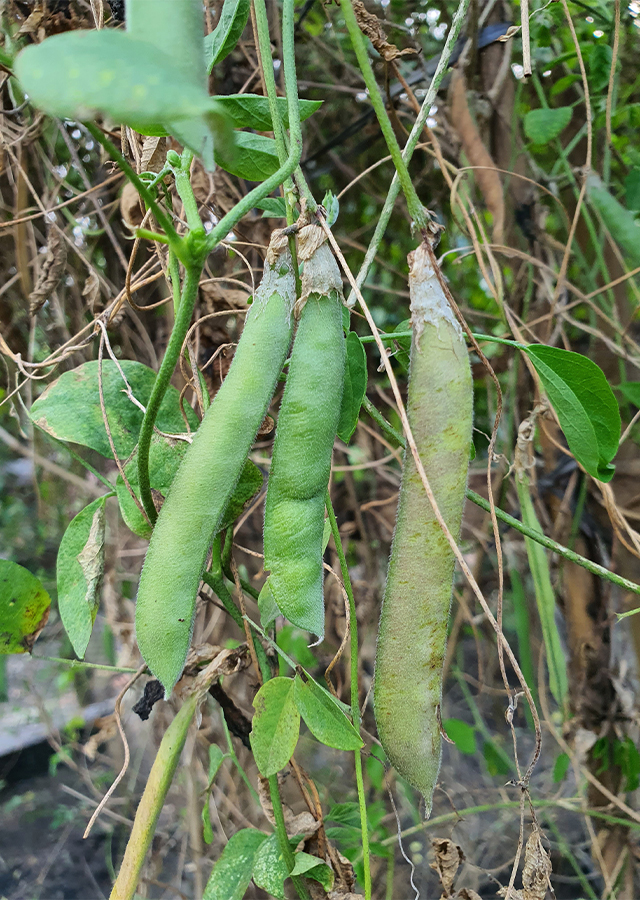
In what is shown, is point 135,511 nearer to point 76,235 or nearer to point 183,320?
point 183,320

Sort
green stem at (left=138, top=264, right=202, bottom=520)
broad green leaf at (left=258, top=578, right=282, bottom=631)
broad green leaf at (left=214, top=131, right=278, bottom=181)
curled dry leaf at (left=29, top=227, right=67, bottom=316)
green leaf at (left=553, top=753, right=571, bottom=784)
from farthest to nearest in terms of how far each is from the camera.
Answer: green leaf at (left=553, top=753, right=571, bottom=784) < curled dry leaf at (left=29, top=227, right=67, bottom=316) < broad green leaf at (left=258, top=578, right=282, bottom=631) < broad green leaf at (left=214, top=131, right=278, bottom=181) < green stem at (left=138, top=264, right=202, bottom=520)

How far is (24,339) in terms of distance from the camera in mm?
1292

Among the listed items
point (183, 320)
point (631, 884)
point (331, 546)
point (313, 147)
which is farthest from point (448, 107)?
point (631, 884)

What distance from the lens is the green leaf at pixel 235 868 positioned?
0.60 metres

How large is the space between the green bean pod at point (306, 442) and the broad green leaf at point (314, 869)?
0.27 meters

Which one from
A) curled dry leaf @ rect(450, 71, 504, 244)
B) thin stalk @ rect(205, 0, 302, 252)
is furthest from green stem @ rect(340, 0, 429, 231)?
curled dry leaf @ rect(450, 71, 504, 244)

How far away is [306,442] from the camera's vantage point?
41 cm

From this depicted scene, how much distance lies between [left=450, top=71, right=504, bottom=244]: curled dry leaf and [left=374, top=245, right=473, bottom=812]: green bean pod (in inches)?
28.6

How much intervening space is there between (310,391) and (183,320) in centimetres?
10

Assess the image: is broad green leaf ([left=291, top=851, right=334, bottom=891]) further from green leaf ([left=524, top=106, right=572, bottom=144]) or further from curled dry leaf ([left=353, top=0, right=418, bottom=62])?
green leaf ([left=524, top=106, right=572, bottom=144])

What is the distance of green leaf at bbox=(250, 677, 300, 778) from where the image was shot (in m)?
0.52

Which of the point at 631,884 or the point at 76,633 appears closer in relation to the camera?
the point at 76,633

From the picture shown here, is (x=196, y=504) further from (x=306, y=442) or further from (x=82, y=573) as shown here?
(x=82, y=573)

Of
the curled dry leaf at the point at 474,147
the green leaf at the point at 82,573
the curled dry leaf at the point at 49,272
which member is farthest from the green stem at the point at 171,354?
the curled dry leaf at the point at 474,147
